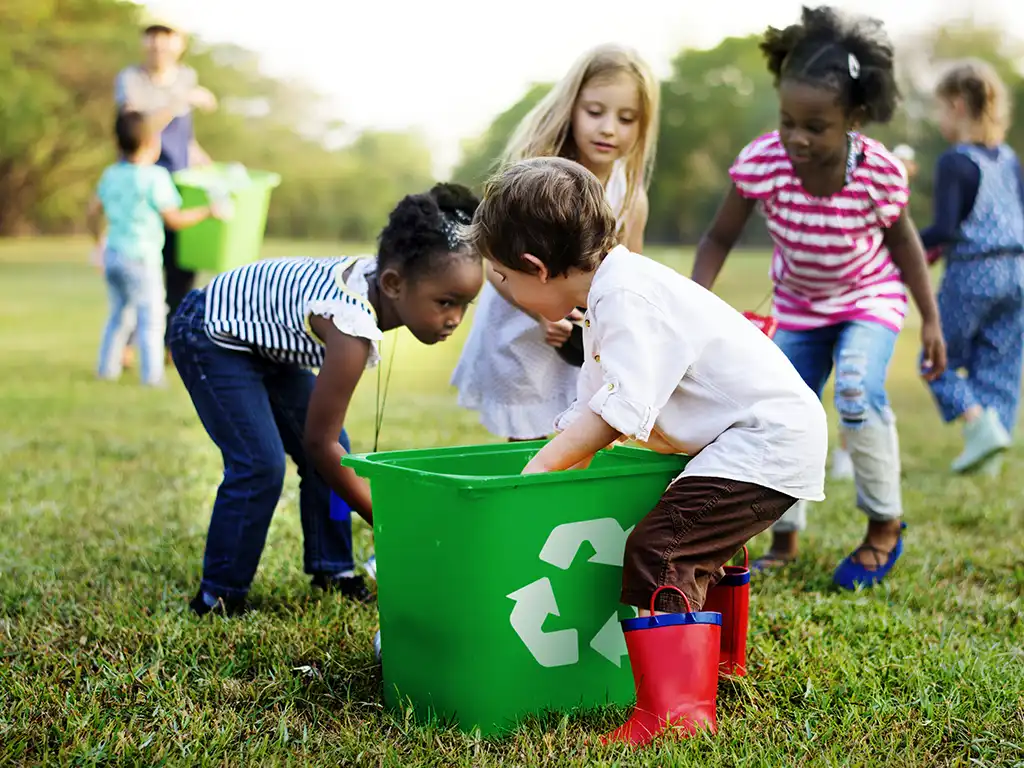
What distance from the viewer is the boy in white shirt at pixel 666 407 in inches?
77.8

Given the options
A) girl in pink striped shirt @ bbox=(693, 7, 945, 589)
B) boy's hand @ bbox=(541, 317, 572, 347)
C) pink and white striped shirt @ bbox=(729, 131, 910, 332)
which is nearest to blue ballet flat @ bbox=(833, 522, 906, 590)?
girl in pink striped shirt @ bbox=(693, 7, 945, 589)

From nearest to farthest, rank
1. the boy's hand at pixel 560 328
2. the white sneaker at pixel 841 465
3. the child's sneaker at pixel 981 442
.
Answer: the boy's hand at pixel 560 328 → the white sneaker at pixel 841 465 → the child's sneaker at pixel 981 442

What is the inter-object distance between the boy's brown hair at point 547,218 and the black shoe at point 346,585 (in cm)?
112

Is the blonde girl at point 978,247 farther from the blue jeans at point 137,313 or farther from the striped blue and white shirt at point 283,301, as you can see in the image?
the blue jeans at point 137,313

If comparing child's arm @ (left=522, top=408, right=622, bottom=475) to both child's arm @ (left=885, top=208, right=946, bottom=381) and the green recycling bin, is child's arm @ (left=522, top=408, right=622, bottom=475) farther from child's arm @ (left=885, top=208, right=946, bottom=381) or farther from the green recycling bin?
child's arm @ (left=885, top=208, right=946, bottom=381)

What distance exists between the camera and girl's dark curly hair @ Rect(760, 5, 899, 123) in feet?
9.81

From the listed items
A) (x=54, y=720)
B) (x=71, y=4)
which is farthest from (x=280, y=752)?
(x=71, y=4)

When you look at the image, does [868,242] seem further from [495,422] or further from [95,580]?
[95,580]

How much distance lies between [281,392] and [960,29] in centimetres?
2125

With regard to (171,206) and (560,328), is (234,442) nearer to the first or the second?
(560,328)

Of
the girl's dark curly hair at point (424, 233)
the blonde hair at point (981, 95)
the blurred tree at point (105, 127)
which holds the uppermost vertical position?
the blonde hair at point (981, 95)

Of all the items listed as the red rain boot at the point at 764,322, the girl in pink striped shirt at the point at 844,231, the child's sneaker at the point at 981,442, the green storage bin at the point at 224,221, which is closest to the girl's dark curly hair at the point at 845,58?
the girl in pink striped shirt at the point at 844,231

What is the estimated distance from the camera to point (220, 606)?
106 inches

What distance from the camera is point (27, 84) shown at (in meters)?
23.0
